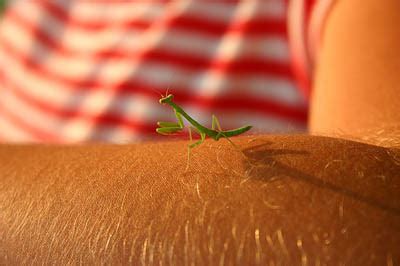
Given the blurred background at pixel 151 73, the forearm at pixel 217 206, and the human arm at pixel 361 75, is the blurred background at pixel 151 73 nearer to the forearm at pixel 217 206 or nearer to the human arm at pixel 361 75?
the human arm at pixel 361 75

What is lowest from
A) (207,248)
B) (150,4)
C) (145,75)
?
(207,248)

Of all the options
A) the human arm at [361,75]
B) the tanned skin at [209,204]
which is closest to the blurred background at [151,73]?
the human arm at [361,75]

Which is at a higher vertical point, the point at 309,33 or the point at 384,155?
the point at 309,33

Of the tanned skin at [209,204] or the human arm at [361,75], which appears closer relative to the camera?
the tanned skin at [209,204]

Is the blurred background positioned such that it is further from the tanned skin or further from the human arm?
the tanned skin

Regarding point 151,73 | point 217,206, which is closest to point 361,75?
point 217,206

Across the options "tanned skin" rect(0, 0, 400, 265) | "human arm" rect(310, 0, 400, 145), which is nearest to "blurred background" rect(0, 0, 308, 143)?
"human arm" rect(310, 0, 400, 145)

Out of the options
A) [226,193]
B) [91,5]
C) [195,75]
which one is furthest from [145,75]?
[226,193]

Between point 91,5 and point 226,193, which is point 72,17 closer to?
point 91,5

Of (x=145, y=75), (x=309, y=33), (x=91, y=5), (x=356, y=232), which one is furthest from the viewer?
(x=91, y=5)
